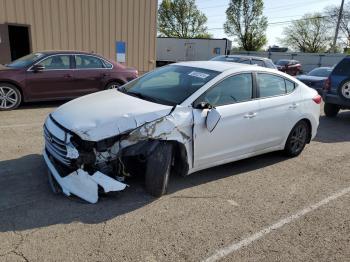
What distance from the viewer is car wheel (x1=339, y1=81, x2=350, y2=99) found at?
9.02 m

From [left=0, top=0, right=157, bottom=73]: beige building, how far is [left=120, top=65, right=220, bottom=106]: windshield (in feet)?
33.2

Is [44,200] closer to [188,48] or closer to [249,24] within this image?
[188,48]

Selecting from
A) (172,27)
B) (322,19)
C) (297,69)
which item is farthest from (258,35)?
(297,69)

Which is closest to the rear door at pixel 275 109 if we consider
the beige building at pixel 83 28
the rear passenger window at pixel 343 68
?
the rear passenger window at pixel 343 68

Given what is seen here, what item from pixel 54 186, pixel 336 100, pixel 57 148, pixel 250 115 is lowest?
pixel 54 186

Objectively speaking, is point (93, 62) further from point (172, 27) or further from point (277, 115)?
point (172, 27)

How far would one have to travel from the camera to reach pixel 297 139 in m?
5.92

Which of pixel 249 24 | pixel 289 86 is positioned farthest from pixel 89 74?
pixel 249 24

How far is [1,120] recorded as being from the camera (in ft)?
24.1

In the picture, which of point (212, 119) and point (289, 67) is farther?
point (289, 67)

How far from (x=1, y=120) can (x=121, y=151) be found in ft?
15.2

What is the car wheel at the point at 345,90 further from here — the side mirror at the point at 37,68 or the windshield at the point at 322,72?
the side mirror at the point at 37,68

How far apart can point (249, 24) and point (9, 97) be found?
59.0 m

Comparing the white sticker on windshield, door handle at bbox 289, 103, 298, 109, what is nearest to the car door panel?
the white sticker on windshield
